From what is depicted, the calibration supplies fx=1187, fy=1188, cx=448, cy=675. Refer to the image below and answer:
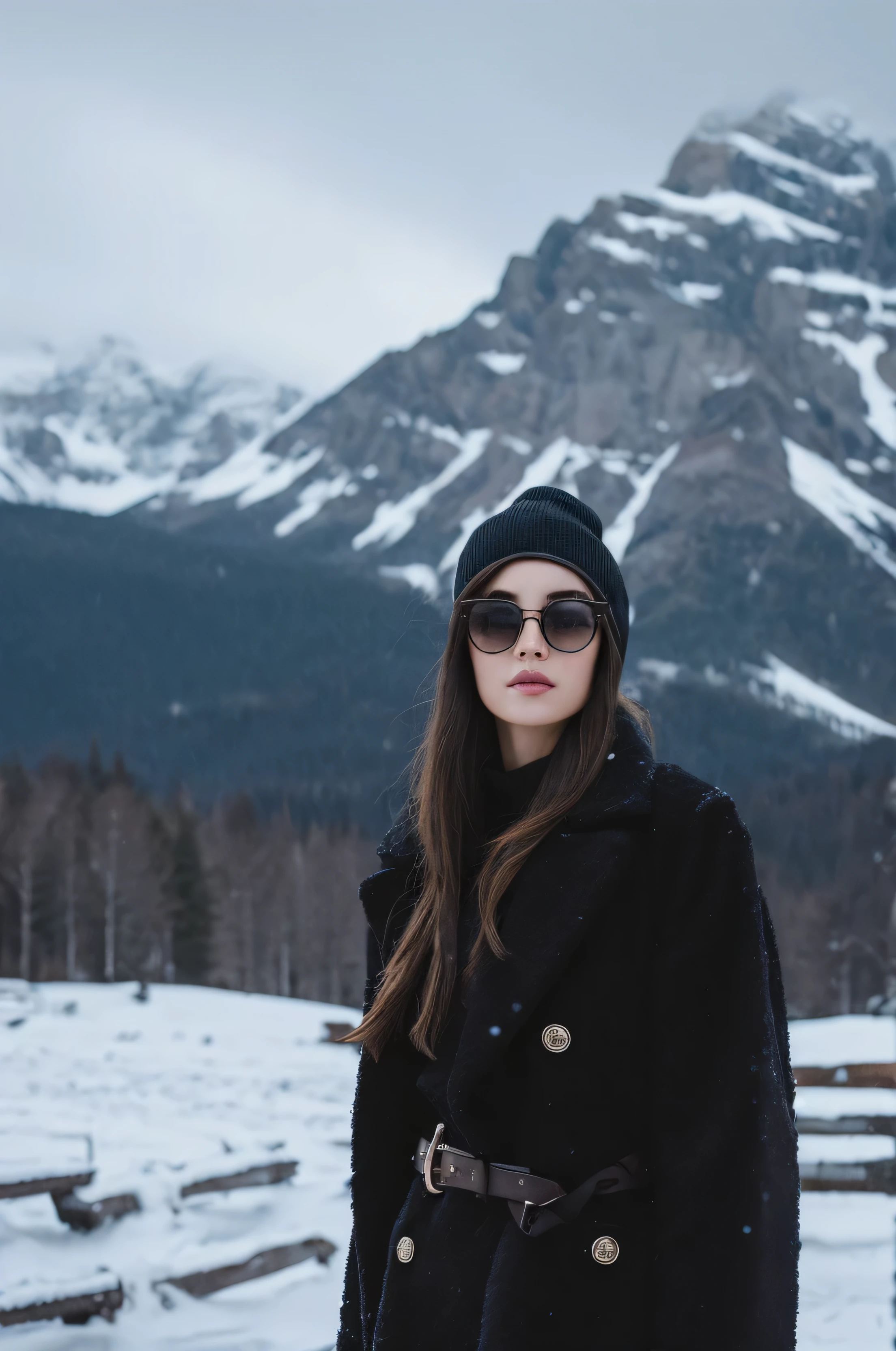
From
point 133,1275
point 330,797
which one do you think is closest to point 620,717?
point 133,1275

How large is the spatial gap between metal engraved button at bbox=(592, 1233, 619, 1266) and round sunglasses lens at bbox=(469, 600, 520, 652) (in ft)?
3.17

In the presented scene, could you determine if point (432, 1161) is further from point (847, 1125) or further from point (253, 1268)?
point (847, 1125)

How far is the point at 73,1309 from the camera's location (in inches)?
179

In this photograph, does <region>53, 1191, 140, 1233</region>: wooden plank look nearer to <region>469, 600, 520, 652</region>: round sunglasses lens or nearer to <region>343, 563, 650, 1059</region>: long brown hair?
<region>343, 563, 650, 1059</region>: long brown hair

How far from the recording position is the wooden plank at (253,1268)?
518cm

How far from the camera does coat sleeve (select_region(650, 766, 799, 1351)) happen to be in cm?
171

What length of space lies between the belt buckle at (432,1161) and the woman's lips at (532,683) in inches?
29.6

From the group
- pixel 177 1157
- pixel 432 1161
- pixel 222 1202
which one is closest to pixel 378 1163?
pixel 432 1161

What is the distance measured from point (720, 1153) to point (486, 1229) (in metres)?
0.41

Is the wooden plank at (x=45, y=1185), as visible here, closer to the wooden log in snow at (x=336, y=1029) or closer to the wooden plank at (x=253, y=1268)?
the wooden plank at (x=253, y=1268)

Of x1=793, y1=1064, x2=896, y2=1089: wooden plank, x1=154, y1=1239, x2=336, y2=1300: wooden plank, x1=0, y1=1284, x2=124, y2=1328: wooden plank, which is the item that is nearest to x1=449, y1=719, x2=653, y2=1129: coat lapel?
x1=0, y1=1284, x2=124, y2=1328: wooden plank

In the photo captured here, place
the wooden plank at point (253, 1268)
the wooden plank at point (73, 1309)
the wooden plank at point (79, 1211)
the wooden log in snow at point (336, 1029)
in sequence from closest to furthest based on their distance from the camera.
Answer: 1. the wooden plank at point (73, 1309)
2. the wooden plank at point (253, 1268)
3. the wooden plank at point (79, 1211)
4. the wooden log in snow at point (336, 1029)

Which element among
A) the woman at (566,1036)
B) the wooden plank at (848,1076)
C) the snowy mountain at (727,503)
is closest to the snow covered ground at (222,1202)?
the wooden plank at (848,1076)

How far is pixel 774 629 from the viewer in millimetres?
126750
